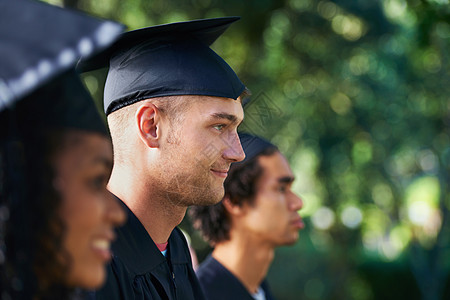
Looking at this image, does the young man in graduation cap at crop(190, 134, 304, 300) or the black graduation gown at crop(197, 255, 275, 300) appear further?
the young man in graduation cap at crop(190, 134, 304, 300)

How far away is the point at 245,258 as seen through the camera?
4.01 m

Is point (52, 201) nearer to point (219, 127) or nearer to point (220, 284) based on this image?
point (219, 127)

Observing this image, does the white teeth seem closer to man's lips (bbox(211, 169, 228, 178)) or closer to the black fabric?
the black fabric

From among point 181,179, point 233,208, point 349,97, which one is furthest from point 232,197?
point 349,97

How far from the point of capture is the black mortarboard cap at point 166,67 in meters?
2.59

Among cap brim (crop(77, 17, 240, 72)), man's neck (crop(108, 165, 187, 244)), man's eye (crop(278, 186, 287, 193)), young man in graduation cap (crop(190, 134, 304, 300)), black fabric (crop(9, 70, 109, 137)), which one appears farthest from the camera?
man's eye (crop(278, 186, 287, 193))

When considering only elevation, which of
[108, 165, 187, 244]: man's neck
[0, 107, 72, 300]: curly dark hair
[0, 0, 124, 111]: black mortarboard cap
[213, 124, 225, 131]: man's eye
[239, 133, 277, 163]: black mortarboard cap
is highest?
[0, 0, 124, 111]: black mortarboard cap

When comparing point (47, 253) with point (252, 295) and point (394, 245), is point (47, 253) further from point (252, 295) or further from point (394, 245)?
point (394, 245)

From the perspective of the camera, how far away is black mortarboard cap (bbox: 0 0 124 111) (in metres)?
1.30

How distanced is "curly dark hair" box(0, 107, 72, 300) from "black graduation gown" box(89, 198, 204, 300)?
2.12ft

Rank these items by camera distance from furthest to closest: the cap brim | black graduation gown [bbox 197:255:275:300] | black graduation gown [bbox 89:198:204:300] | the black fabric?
black graduation gown [bbox 197:255:275:300]
the cap brim
black graduation gown [bbox 89:198:204:300]
the black fabric

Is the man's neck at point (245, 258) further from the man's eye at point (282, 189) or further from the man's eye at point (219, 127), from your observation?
the man's eye at point (219, 127)

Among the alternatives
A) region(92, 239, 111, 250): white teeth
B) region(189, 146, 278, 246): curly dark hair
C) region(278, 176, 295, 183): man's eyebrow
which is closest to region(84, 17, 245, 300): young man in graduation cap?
region(92, 239, 111, 250): white teeth

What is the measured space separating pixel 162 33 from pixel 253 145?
1672mm
